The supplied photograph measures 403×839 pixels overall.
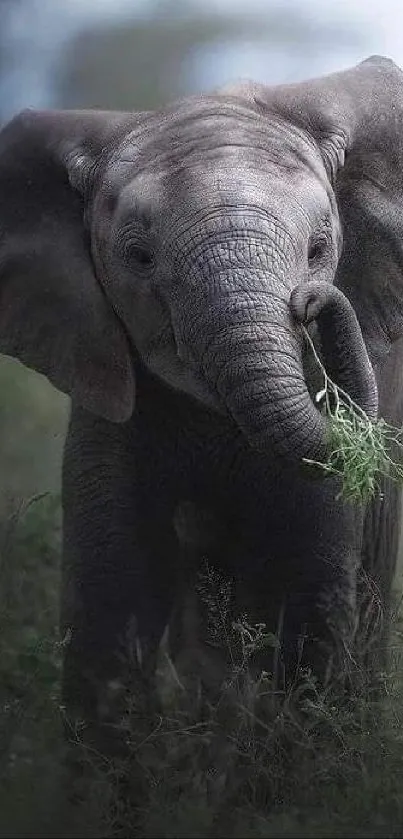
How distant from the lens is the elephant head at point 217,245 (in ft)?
→ 11.6

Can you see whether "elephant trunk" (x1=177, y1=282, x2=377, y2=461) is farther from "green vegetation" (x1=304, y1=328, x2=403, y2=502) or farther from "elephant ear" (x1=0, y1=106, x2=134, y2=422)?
"elephant ear" (x1=0, y1=106, x2=134, y2=422)

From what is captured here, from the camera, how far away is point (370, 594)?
4.23 m

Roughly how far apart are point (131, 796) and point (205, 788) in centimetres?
22

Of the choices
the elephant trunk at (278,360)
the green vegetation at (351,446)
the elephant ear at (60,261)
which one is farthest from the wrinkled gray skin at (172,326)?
the green vegetation at (351,446)

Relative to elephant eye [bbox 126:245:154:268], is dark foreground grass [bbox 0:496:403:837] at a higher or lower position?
lower

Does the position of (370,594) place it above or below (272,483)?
below

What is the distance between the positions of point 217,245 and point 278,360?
34cm

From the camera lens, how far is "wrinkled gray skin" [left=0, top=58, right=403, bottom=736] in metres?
3.86

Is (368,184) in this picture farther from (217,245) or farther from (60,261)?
(60,261)

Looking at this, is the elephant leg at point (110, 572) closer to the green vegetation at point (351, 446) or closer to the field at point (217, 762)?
the field at point (217, 762)

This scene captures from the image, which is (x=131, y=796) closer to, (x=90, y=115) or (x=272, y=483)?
(x=272, y=483)

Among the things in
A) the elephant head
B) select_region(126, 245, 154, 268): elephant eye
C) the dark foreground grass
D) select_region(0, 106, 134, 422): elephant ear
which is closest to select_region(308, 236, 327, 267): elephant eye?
the elephant head

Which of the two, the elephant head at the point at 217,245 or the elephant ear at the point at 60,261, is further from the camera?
the elephant ear at the point at 60,261

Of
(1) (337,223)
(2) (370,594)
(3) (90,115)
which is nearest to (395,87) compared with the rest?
(1) (337,223)
